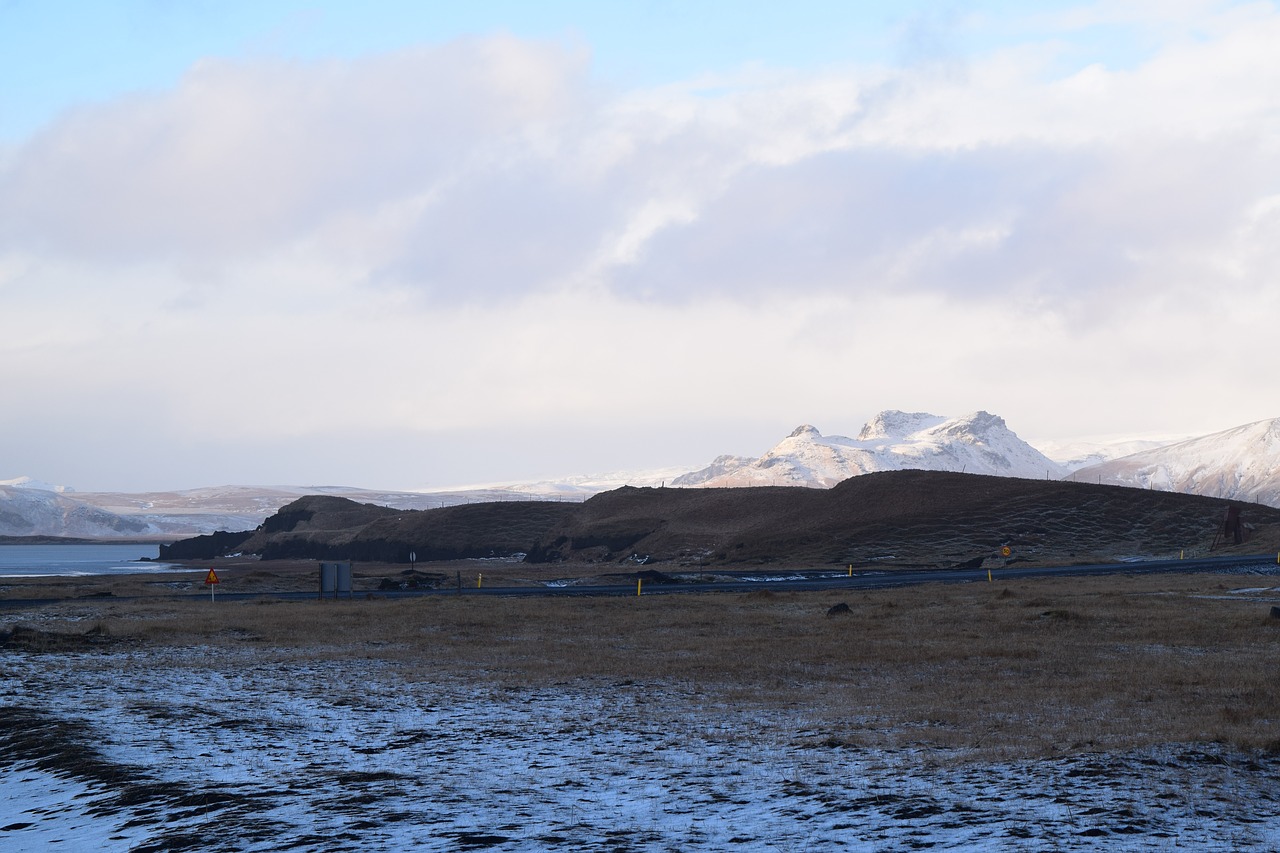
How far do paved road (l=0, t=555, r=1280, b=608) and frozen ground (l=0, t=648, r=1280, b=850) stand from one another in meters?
38.1

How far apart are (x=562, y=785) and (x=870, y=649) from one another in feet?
54.6

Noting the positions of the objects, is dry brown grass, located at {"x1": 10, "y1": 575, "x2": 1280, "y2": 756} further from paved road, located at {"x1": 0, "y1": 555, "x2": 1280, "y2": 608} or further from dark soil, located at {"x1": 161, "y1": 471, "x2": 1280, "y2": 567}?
dark soil, located at {"x1": 161, "y1": 471, "x2": 1280, "y2": 567}

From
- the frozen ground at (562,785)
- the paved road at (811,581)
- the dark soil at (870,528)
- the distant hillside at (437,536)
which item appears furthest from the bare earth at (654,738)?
the distant hillside at (437,536)

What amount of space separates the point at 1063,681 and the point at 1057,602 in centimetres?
2262

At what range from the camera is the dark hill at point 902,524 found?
10706 centimetres

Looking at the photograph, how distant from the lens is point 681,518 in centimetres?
13738

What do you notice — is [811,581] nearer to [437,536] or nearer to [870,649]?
[870,649]

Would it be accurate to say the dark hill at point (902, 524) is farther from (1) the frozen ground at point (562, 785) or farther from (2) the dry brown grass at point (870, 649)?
(1) the frozen ground at point (562, 785)

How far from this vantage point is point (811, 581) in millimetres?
67312

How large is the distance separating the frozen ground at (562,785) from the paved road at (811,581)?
125 ft

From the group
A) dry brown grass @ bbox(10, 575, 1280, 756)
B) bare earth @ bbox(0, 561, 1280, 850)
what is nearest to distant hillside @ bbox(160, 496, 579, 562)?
dry brown grass @ bbox(10, 575, 1280, 756)

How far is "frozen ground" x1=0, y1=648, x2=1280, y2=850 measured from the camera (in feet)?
35.6

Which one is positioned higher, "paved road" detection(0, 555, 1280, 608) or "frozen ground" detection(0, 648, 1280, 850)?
"frozen ground" detection(0, 648, 1280, 850)

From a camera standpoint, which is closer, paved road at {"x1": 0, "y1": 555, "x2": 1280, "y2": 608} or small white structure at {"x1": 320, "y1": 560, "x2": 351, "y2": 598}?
small white structure at {"x1": 320, "y1": 560, "x2": 351, "y2": 598}
